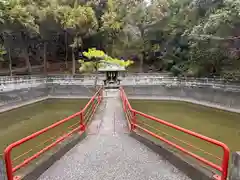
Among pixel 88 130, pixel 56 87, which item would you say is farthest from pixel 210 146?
pixel 56 87

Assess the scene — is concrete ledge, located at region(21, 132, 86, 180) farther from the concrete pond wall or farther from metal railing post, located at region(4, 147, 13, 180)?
the concrete pond wall

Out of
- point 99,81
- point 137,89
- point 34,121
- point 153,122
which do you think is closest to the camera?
point 153,122

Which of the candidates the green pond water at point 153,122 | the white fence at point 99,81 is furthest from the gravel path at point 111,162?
the white fence at point 99,81

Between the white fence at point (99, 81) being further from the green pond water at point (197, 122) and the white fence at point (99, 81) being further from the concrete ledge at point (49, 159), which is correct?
the concrete ledge at point (49, 159)

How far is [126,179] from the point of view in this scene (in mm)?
3514

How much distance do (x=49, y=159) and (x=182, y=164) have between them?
2499 millimetres

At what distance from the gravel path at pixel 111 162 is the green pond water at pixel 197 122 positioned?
1018 mm

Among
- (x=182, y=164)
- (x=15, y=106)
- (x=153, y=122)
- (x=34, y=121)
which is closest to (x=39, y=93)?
(x=15, y=106)

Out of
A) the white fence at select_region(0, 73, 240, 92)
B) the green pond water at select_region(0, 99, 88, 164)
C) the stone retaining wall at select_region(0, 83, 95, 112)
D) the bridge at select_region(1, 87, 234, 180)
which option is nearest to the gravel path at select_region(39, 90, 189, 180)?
the bridge at select_region(1, 87, 234, 180)

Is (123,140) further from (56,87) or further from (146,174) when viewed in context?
(56,87)

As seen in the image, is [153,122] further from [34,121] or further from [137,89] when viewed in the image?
[137,89]

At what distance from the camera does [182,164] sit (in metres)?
3.74

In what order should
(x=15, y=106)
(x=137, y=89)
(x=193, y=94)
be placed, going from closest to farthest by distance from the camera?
(x=15, y=106)
(x=193, y=94)
(x=137, y=89)

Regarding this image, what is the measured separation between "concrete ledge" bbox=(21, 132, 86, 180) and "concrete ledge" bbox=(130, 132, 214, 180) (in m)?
1.81
